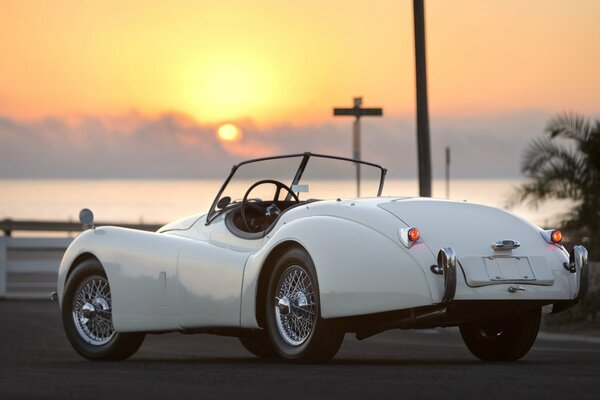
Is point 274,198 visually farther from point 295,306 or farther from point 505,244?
point 505,244

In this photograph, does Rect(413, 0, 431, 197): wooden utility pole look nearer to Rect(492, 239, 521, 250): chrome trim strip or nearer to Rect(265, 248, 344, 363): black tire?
Rect(265, 248, 344, 363): black tire

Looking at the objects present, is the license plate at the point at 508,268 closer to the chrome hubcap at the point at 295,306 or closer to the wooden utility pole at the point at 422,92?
the chrome hubcap at the point at 295,306

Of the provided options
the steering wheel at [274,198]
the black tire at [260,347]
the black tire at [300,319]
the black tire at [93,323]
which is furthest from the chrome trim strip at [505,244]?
the black tire at [93,323]

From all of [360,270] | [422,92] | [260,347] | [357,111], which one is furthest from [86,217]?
[357,111]

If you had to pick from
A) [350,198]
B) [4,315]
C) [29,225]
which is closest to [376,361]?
[350,198]

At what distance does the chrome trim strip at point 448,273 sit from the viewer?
9758mm

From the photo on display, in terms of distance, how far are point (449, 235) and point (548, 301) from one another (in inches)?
34.6

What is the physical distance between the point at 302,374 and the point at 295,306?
4.06 ft

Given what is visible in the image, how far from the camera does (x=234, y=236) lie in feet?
37.8

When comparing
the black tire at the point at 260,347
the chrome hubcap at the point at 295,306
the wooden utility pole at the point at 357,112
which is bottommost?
the black tire at the point at 260,347

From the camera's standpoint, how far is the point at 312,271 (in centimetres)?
1029

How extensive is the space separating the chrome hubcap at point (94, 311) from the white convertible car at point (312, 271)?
12mm

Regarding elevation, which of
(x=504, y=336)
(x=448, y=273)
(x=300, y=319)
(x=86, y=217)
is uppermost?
(x=86, y=217)

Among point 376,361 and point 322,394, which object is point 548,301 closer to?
point 376,361
